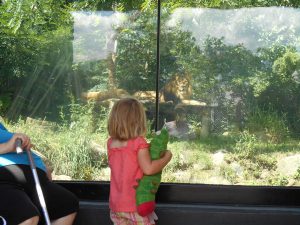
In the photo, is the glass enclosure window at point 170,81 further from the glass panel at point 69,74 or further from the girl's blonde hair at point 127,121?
the girl's blonde hair at point 127,121

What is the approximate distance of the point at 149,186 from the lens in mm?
3701

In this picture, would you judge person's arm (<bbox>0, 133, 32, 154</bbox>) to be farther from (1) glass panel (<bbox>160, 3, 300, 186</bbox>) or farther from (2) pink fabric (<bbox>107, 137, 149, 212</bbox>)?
(1) glass panel (<bbox>160, 3, 300, 186</bbox>)

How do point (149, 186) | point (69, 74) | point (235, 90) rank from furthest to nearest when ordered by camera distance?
point (69, 74), point (235, 90), point (149, 186)

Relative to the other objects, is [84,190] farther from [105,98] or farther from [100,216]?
[105,98]

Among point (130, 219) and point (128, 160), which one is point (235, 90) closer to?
point (128, 160)

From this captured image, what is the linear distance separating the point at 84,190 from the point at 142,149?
1.23m

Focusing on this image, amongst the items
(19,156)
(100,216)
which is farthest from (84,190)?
(19,156)

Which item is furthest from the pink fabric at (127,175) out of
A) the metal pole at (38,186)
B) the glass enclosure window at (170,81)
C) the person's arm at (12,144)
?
the glass enclosure window at (170,81)

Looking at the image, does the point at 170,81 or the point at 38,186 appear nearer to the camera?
the point at 38,186

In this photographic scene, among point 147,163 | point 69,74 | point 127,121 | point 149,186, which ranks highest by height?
point 69,74

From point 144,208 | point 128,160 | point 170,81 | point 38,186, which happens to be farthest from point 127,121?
point 170,81

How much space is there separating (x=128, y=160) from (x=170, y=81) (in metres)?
1.19

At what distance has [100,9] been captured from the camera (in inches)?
188

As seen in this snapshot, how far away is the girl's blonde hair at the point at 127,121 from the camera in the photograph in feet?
12.2
